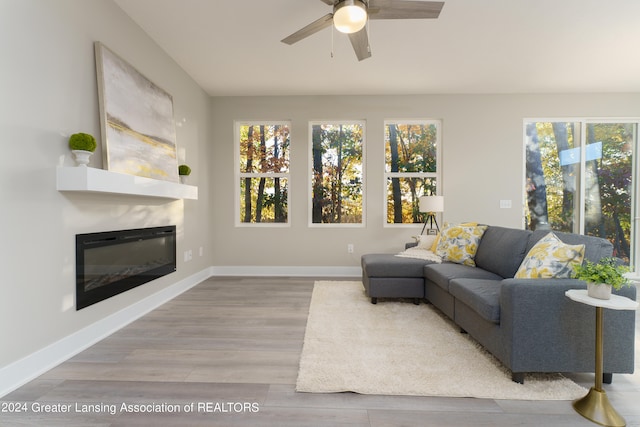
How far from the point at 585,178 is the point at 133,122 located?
5.99 metres

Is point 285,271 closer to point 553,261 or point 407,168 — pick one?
point 407,168

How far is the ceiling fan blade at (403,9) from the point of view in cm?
209

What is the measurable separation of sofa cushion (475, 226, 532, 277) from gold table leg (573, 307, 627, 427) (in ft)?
3.85

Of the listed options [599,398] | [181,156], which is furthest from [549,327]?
[181,156]

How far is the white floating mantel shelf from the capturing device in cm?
204

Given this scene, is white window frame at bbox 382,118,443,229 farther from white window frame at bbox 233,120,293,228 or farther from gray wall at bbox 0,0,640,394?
white window frame at bbox 233,120,293,228

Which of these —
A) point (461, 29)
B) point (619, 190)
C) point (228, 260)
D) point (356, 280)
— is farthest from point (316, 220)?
point (619, 190)

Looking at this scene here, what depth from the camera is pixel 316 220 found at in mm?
4973

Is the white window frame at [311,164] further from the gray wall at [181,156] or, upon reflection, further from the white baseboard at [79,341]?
the white baseboard at [79,341]

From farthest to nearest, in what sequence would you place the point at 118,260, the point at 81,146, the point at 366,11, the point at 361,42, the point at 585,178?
the point at 585,178, the point at 118,260, the point at 361,42, the point at 366,11, the point at 81,146

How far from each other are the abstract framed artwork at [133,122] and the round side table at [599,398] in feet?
10.5

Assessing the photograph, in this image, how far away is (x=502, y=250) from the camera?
9.57ft

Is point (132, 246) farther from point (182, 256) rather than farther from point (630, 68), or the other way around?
point (630, 68)

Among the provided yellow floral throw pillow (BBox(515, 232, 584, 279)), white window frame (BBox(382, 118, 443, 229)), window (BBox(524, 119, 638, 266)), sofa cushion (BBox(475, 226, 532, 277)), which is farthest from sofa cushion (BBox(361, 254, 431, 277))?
window (BBox(524, 119, 638, 266))
